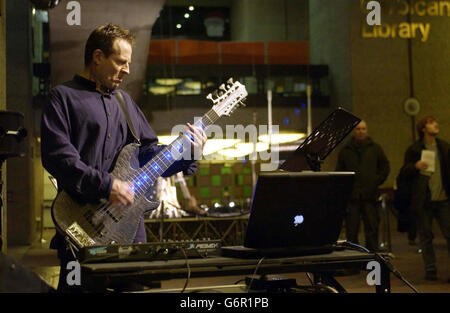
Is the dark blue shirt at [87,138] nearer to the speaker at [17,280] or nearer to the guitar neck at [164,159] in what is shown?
the guitar neck at [164,159]

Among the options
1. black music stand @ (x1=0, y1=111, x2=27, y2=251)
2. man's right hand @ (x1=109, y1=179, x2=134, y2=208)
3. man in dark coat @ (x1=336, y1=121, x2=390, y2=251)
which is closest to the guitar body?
man's right hand @ (x1=109, y1=179, x2=134, y2=208)

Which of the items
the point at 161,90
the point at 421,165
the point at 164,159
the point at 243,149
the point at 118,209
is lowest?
the point at 243,149

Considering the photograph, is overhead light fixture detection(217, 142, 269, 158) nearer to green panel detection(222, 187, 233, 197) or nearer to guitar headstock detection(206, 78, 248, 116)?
green panel detection(222, 187, 233, 197)

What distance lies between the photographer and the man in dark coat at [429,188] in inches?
243

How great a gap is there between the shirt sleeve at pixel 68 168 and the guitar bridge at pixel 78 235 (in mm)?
111

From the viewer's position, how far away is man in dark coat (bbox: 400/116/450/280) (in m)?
6.18

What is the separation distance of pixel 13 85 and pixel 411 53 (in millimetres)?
8439

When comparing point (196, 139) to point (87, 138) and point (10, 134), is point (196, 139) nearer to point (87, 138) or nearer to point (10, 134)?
point (87, 138)

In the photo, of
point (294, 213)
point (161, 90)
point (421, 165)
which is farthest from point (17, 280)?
point (161, 90)

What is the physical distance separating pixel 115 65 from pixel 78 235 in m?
0.71

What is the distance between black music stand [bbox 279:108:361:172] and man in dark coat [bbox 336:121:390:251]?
441cm

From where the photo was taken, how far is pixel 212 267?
6.53ft
